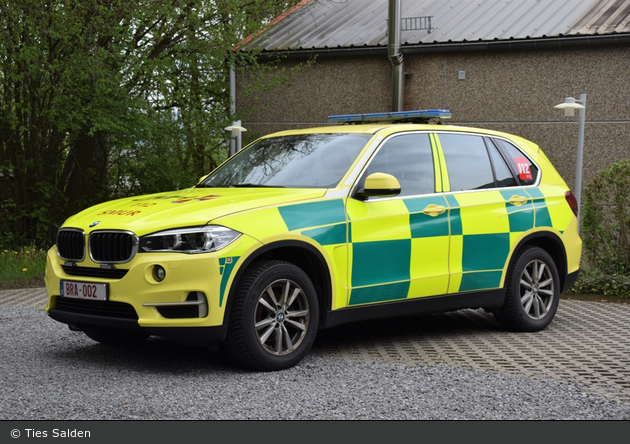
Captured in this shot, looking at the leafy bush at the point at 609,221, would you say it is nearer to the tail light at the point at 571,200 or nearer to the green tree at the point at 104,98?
the tail light at the point at 571,200

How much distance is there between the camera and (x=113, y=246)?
5500mm

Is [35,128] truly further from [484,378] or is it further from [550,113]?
[484,378]

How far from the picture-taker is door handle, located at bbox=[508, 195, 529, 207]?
731cm

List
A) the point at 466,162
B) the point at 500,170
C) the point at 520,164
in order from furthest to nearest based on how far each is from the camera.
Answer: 1. the point at 520,164
2. the point at 500,170
3. the point at 466,162

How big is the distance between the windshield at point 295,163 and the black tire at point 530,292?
1.96 m

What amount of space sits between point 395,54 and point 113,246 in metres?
9.07

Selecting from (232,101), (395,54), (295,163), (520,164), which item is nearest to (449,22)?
(395,54)

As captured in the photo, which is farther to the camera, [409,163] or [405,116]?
[405,116]

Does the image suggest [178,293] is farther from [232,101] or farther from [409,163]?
[232,101]

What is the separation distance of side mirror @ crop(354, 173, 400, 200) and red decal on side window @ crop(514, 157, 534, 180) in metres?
2.03

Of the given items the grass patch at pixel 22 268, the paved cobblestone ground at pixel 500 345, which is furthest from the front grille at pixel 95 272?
the grass patch at pixel 22 268

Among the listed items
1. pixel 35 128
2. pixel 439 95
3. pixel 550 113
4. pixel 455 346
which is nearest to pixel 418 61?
pixel 439 95

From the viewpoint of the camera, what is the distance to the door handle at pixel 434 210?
258 inches

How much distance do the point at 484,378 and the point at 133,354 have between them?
104 inches
